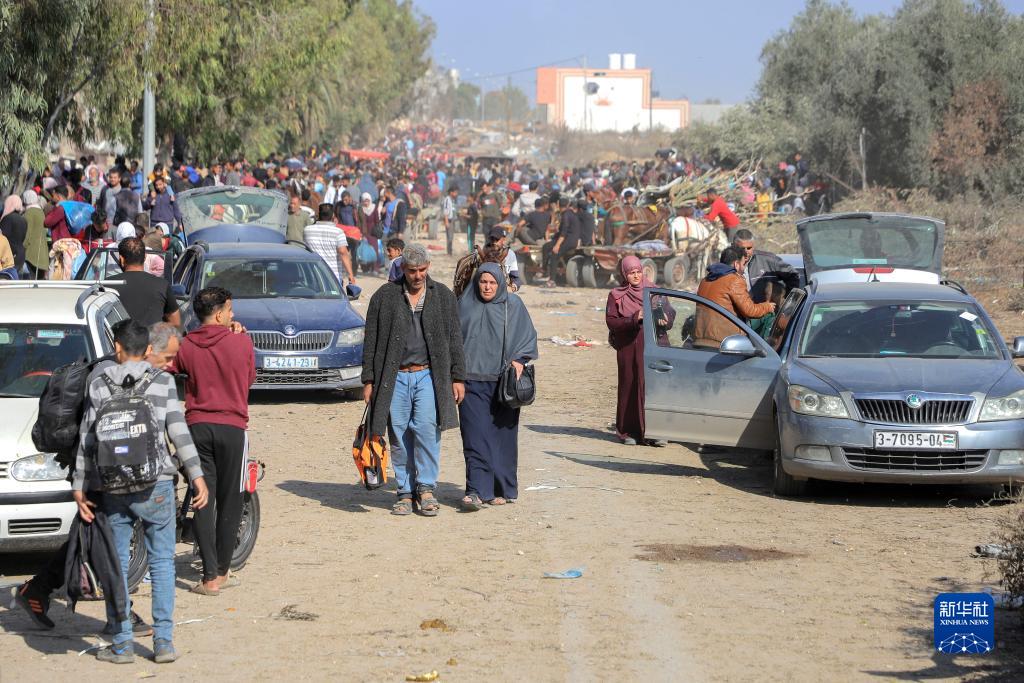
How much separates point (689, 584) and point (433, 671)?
1.97m

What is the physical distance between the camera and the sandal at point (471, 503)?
932 cm

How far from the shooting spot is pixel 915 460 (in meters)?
9.40

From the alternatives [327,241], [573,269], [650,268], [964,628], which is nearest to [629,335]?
[964,628]

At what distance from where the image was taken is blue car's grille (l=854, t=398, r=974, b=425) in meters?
9.40

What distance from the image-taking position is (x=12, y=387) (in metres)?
8.29

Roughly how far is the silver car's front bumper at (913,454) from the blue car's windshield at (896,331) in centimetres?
105

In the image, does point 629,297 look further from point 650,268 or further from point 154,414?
point 650,268

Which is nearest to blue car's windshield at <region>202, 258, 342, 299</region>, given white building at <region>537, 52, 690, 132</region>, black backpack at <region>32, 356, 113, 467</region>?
black backpack at <region>32, 356, 113, 467</region>

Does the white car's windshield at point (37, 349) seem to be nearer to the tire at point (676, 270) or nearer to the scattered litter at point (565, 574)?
the scattered litter at point (565, 574)

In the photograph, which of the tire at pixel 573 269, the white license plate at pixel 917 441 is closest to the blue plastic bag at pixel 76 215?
the tire at pixel 573 269

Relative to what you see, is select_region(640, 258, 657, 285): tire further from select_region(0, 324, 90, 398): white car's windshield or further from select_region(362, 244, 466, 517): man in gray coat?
select_region(0, 324, 90, 398): white car's windshield

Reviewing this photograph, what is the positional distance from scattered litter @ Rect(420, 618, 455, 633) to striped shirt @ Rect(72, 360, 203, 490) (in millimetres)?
1449

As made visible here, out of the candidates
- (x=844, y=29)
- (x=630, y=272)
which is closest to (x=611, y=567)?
(x=630, y=272)

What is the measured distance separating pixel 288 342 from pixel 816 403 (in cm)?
628
